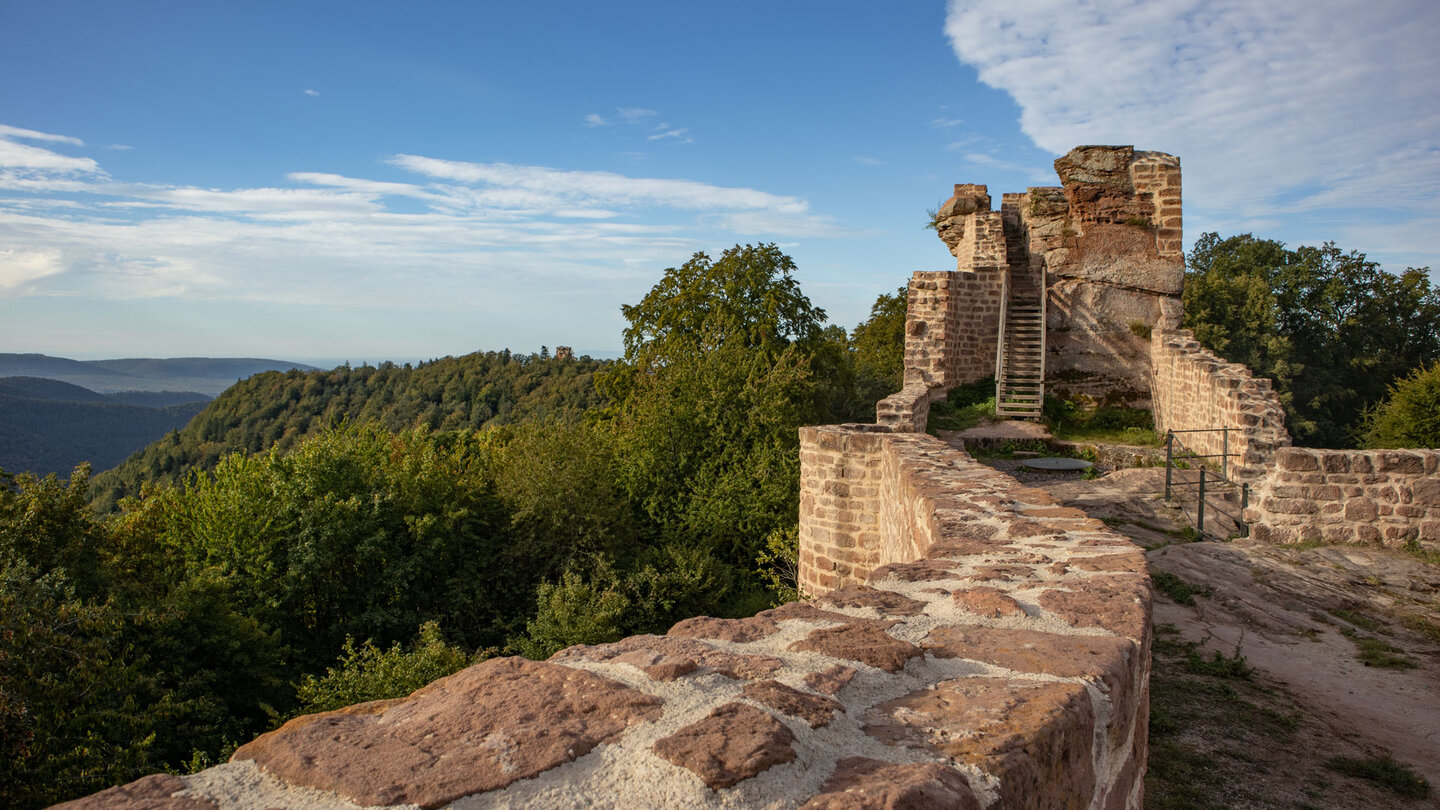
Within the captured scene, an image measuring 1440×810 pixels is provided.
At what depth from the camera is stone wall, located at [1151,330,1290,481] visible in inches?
380

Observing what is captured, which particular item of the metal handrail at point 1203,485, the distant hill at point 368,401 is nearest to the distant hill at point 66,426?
the distant hill at point 368,401

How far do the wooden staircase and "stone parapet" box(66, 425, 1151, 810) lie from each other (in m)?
11.5

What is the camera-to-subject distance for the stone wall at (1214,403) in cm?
966

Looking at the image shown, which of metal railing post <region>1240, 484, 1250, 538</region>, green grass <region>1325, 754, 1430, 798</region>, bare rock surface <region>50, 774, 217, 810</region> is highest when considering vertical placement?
bare rock surface <region>50, 774, 217, 810</region>

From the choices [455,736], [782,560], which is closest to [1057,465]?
[782,560]

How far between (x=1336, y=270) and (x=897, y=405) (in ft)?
104

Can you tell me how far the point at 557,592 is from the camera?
1109 centimetres

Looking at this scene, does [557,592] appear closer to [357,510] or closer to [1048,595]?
[357,510]

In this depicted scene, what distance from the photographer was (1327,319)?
106 feet

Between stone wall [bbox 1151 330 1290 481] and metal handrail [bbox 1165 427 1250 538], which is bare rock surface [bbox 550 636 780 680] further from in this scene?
stone wall [bbox 1151 330 1290 481]

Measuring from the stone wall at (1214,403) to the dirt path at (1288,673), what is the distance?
81.3 inches

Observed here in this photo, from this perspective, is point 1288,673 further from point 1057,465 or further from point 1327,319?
point 1327,319

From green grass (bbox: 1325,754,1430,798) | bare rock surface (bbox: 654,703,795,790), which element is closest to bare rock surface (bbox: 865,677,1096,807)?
bare rock surface (bbox: 654,703,795,790)

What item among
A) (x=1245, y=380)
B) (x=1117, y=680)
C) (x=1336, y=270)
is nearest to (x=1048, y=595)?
(x=1117, y=680)
